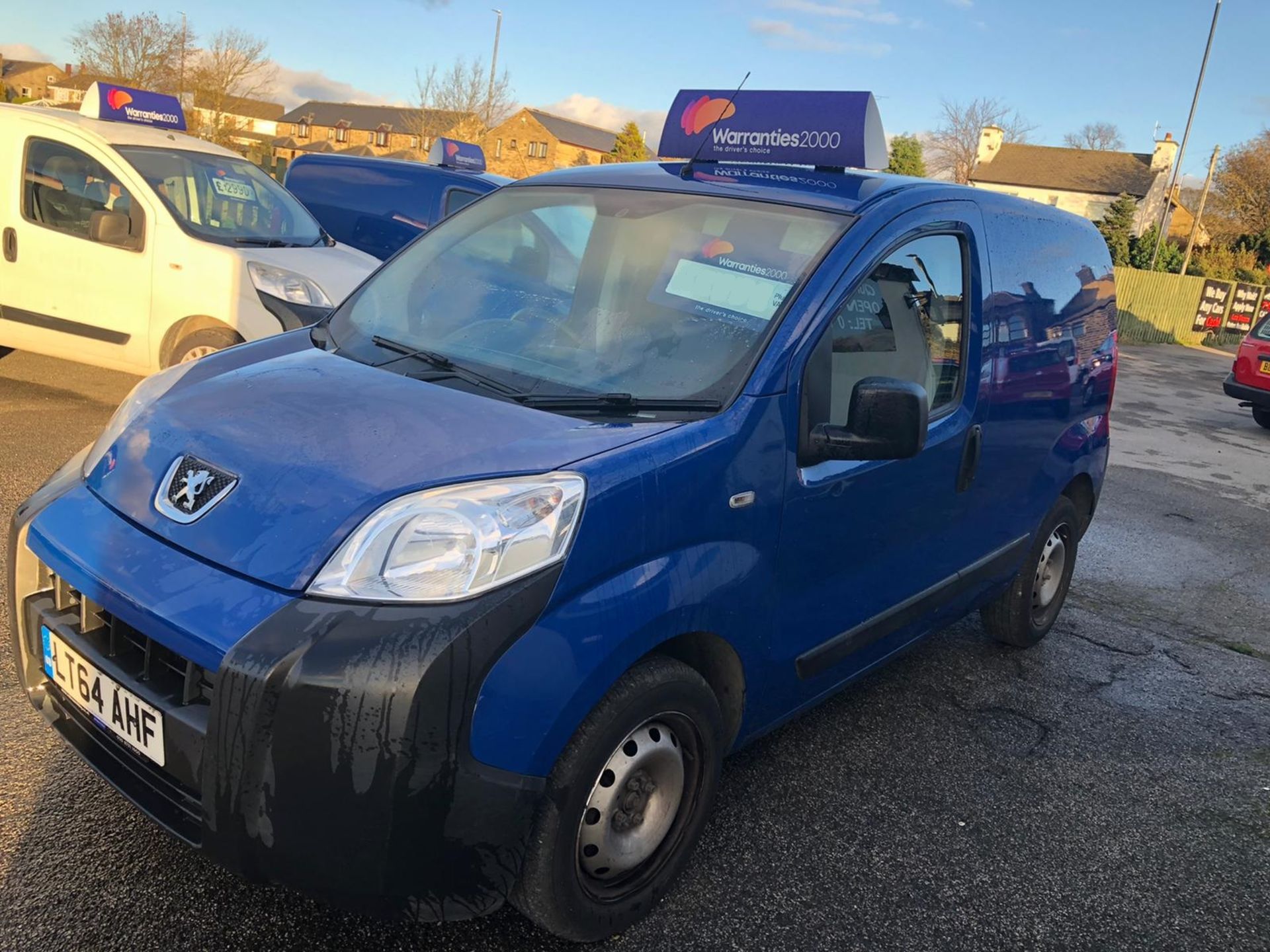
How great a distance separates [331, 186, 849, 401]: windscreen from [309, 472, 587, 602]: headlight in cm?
55

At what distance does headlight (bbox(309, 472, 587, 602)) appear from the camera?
196cm

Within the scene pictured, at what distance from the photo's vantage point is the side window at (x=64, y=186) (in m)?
6.38

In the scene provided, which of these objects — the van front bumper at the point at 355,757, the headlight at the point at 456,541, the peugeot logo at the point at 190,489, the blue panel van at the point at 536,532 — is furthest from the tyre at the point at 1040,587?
the peugeot logo at the point at 190,489

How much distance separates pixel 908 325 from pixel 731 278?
687 millimetres

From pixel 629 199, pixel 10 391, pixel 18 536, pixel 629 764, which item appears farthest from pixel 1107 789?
pixel 10 391

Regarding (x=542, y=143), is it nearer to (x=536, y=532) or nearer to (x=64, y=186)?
(x=64, y=186)

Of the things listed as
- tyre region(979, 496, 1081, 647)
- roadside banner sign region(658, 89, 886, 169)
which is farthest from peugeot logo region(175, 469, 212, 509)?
tyre region(979, 496, 1081, 647)

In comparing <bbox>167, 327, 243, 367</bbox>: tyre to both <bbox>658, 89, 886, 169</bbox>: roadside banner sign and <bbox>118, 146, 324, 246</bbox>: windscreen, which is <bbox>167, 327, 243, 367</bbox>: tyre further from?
<bbox>658, 89, 886, 169</bbox>: roadside banner sign

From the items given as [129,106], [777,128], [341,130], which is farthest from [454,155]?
[341,130]

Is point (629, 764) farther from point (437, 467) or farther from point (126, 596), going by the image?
point (126, 596)

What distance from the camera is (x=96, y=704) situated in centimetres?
221

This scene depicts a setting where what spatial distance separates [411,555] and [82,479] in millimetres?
1033

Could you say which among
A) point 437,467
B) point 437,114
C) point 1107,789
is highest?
point 437,114

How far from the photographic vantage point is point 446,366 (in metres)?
2.73
